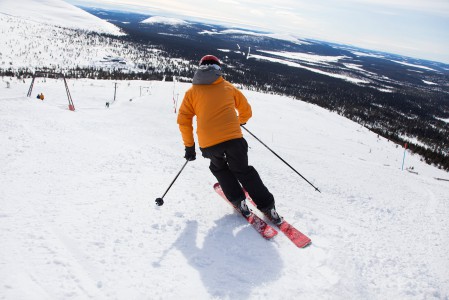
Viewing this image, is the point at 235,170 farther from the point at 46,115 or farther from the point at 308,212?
the point at 46,115

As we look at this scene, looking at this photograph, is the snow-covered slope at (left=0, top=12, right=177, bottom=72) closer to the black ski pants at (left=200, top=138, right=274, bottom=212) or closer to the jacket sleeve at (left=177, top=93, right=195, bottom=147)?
the jacket sleeve at (left=177, top=93, right=195, bottom=147)

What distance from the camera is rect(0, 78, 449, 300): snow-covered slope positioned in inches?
114

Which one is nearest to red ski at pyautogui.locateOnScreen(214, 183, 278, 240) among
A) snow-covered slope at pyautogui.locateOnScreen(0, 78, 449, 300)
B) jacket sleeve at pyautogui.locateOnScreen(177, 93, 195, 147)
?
snow-covered slope at pyautogui.locateOnScreen(0, 78, 449, 300)

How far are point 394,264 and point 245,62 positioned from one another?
180383 mm

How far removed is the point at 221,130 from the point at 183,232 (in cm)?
136

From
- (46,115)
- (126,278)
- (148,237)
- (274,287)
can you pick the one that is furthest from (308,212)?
(46,115)

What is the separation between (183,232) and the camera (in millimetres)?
3777

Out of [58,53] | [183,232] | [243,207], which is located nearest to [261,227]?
[243,207]

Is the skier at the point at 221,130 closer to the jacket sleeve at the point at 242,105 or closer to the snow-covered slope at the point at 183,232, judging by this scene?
the jacket sleeve at the point at 242,105

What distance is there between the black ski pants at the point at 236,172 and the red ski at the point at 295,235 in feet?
1.03

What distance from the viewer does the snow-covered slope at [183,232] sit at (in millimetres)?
2885

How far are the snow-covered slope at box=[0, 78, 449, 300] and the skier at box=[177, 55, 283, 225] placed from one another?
0.50 m

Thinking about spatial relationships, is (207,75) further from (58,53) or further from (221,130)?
(58,53)

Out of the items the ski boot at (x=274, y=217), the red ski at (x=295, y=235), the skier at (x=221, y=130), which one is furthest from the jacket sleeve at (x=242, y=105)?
the red ski at (x=295, y=235)
